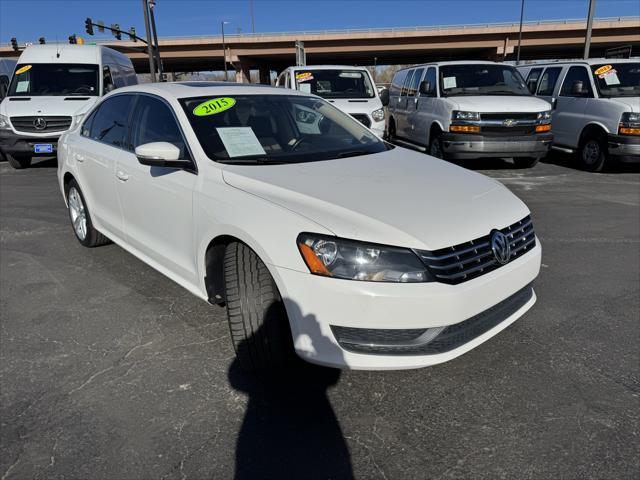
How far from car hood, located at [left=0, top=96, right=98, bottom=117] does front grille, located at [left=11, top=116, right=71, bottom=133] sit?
8 centimetres

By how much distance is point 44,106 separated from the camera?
10.2m

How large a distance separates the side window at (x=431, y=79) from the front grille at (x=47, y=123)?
7.29 metres

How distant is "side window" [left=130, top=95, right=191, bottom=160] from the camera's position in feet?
11.0

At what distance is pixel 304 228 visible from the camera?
2.37 meters

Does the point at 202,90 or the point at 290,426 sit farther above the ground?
the point at 202,90

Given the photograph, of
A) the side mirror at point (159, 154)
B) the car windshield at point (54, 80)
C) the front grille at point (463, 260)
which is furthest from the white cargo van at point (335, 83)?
the front grille at point (463, 260)

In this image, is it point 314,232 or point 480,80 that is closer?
point 314,232

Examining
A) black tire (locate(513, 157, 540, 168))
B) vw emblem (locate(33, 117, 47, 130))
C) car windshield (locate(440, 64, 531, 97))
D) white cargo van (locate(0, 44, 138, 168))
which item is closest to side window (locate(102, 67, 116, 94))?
white cargo van (locate(0, 44, 138, 168))

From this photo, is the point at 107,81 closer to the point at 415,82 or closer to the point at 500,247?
the point at 415,82

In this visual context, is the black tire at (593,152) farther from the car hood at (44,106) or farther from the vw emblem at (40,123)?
the vw emblem at (40,123)

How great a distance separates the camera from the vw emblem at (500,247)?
2.55 meters

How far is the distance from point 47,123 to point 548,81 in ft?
34.4

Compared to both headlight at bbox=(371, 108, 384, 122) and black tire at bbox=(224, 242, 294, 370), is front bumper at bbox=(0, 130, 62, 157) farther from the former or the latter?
black tire at bbox=(224, 242, 294, 370)

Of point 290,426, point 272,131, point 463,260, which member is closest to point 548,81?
point 272,131
